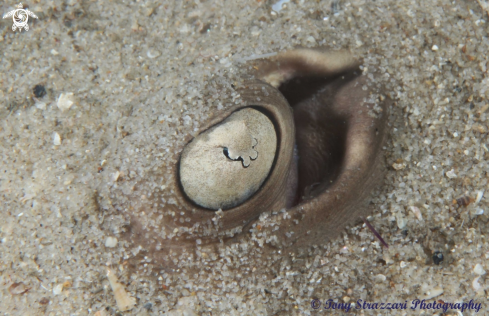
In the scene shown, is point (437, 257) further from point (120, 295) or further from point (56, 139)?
point (56, 139)

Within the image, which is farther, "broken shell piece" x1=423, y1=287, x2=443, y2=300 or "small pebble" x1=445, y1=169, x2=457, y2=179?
"small pebble" x1=445, y1=169, x2=457, y2=179

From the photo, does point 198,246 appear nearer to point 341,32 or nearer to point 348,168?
point 348,168

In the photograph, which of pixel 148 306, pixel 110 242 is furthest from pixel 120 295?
pixel 110 242

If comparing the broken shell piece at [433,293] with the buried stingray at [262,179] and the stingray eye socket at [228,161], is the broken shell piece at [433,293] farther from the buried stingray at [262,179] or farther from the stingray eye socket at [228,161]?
the stingray eye socket at [228,161]

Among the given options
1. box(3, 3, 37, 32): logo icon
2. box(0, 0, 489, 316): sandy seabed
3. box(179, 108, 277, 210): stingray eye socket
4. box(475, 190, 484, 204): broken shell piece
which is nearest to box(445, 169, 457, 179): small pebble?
box(0, 0, 489, 316): sandy seabed

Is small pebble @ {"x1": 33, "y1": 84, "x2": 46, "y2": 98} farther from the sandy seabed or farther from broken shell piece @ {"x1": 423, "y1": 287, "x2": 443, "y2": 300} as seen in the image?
broken shell piece @ {"x1": 423, "y1": 287, "x2": 443, "y2": 300}

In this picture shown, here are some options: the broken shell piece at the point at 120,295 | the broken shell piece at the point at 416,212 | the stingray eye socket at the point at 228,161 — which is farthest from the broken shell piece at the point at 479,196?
the broken shell piece at the point at 120,295
